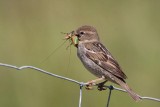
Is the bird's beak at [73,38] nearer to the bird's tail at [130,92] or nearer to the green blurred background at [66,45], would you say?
the bird's tail at [130,92]

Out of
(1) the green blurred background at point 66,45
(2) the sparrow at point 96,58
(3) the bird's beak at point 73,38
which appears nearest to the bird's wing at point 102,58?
(2) the sparrow at point 96,58

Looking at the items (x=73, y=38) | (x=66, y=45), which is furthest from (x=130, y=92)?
(x=66, y=45)

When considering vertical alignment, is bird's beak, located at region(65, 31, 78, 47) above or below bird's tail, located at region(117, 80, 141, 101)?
above

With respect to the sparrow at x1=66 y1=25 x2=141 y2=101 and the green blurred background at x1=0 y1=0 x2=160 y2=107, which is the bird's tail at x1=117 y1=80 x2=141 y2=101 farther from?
the green blurred background at x1=0 y1=0 x2=160 y2=107

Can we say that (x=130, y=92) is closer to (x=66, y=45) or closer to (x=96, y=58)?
(x=96, y=58)

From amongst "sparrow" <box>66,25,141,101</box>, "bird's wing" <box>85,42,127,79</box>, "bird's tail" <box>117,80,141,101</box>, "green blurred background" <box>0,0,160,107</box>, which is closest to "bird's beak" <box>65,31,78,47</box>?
"sparrow" <box>66,25,141,101</box>

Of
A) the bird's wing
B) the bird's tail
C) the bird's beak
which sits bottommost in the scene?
the bird's tail
